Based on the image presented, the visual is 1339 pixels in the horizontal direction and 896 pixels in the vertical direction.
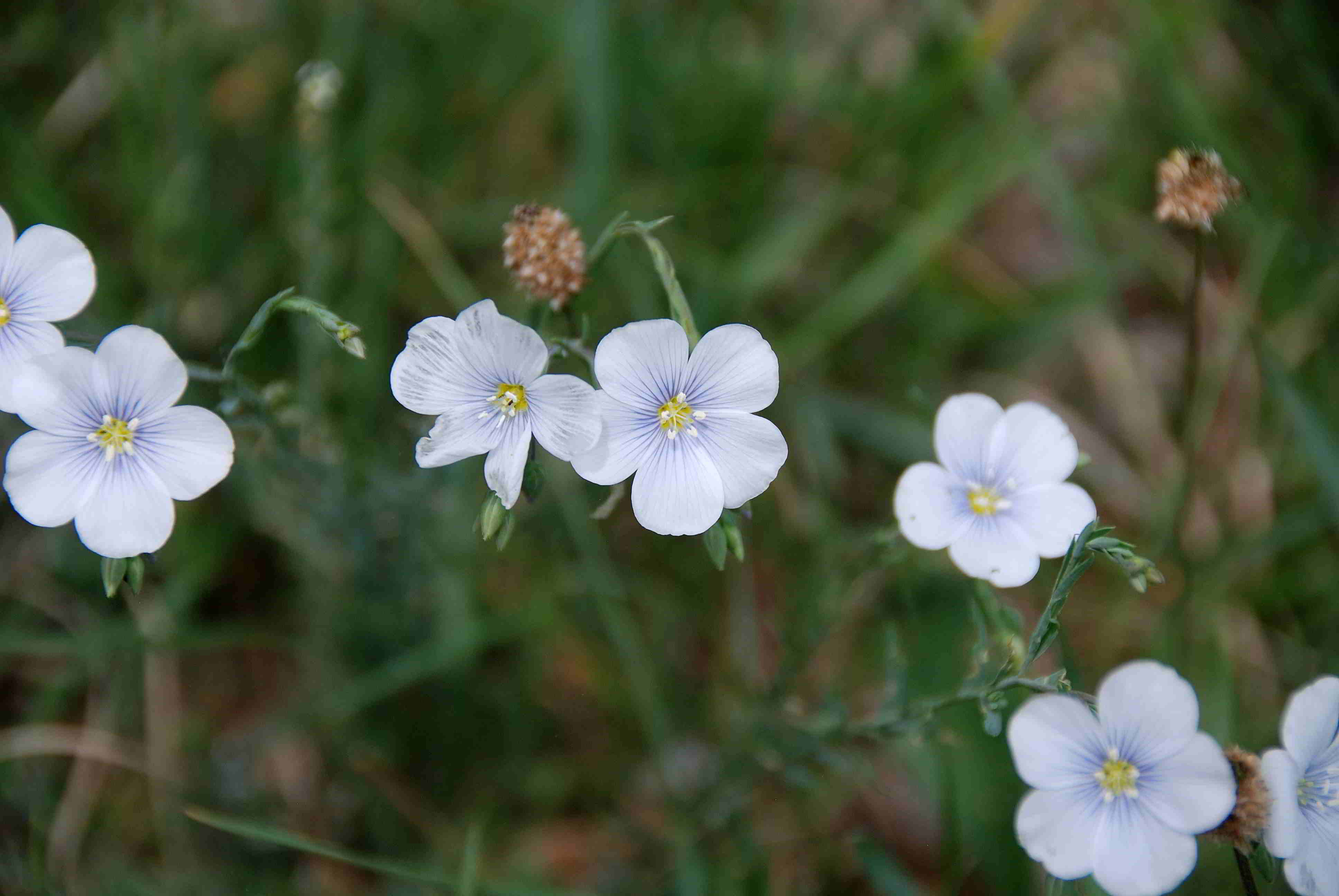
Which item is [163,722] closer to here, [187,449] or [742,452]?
[187,449]

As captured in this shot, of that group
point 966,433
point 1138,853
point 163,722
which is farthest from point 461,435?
point 163,722

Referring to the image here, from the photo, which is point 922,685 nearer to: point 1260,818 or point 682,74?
point 1260,818

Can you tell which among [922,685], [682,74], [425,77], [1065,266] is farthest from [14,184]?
[1065,266]

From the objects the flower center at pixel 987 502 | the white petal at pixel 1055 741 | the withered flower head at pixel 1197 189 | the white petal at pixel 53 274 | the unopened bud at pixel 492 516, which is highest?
the withered flower head at pixel 1197 189

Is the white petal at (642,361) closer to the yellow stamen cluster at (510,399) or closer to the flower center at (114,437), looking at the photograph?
the yellow stamen cluster at (510,399)

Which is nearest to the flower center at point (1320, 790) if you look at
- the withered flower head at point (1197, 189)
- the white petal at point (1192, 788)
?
the white petal at point (1192, 788)
